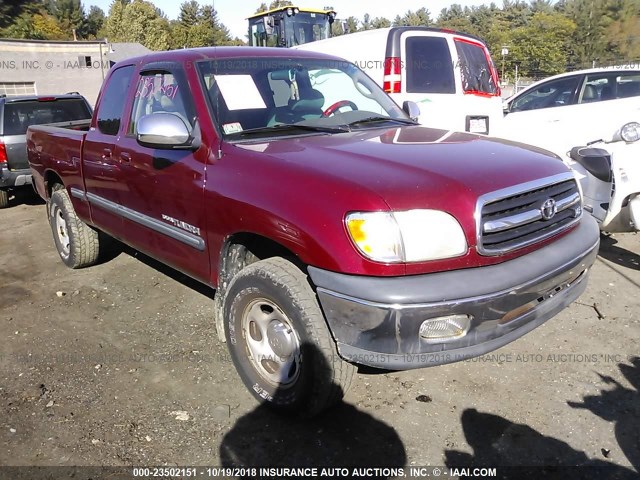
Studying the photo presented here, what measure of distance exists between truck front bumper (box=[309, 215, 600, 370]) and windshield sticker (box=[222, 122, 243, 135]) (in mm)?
1145

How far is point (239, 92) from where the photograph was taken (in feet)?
11.1

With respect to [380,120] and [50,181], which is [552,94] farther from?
[50,181]

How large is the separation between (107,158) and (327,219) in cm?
246

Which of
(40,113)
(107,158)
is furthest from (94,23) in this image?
(107,158)

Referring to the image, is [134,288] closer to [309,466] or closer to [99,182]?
[99,182]

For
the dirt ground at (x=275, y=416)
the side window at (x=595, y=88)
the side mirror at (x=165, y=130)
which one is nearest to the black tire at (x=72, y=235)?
the dirt ground at (x=275, y=416)

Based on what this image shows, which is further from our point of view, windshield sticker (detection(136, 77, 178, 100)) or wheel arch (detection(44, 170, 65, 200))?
wheel arch (detection(44, 170, 65, 200))

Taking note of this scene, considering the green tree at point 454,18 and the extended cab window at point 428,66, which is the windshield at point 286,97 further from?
the green tree at point 454,18

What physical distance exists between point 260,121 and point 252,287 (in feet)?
3.70

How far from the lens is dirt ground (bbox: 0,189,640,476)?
2646 mm

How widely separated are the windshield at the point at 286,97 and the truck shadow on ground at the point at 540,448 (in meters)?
1.96

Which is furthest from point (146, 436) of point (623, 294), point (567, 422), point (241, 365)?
point (623, 294)

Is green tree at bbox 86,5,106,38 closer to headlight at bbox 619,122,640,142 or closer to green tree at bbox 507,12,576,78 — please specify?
green tree at bbox 507,12,576,78

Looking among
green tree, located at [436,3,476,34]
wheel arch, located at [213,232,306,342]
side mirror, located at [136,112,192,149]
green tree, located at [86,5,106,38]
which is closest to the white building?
side mirror, located at [136,112,192,149]
